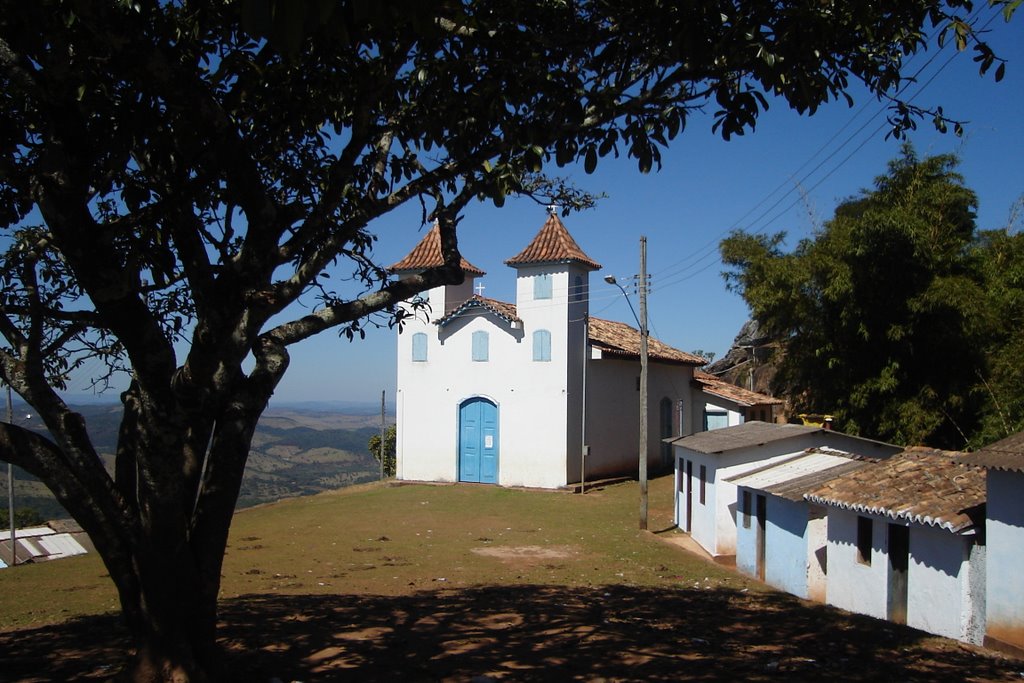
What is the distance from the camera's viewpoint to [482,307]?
26047 millimetres

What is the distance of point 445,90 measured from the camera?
666 cm

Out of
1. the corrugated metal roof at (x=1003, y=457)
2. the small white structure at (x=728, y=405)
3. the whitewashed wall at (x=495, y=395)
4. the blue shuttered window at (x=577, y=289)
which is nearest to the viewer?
the corrugated metal roof at (x=1003, y=457)

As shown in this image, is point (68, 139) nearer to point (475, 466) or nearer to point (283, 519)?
point (283, 519)

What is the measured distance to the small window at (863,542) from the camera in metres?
11.3

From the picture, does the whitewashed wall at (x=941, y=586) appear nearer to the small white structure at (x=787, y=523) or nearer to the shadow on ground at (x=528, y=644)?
the shadow on ground at (x=528, y=644)

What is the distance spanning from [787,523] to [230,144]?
35.2 feet

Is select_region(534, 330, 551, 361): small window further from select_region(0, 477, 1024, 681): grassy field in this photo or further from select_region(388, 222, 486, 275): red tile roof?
select_region(0, 477, 1024, 681): grassy field

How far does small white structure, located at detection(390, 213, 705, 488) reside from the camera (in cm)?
2514

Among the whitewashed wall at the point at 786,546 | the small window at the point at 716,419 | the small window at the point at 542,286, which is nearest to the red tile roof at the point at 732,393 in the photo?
the small window at the point at 716,419

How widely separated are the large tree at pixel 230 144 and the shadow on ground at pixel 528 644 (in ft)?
5.31

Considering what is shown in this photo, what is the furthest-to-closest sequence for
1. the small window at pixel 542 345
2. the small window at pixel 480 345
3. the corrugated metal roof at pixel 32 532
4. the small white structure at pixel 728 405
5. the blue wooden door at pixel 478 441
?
the small white structure at pixel 728 405, the small window at pixel 480 345, the blue wooden door at pixel 478 441, the small window at pixel 542 345, the corrugated metal roof at pixel 32 532

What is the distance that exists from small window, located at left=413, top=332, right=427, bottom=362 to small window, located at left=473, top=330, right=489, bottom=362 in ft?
5.94

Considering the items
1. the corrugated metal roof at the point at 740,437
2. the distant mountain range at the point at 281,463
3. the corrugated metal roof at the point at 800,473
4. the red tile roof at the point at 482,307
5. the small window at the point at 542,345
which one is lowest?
the distant mountain range at the point at 281,463

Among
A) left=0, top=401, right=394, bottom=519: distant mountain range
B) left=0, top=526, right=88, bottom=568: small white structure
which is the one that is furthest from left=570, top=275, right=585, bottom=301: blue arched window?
left=0, top=401, right=394, bottom=519: distant mountain range
